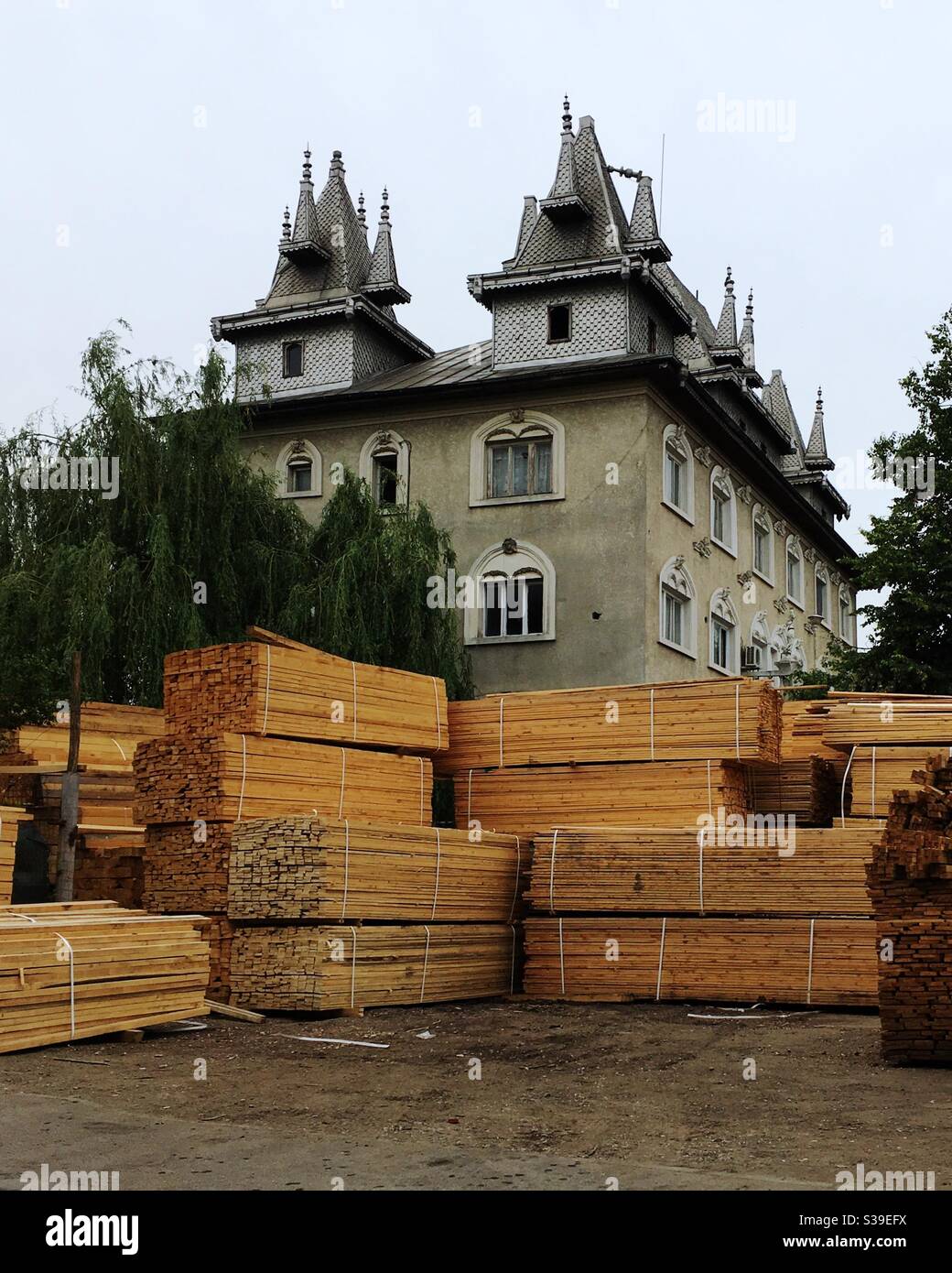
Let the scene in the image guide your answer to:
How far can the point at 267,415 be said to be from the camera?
35250mm

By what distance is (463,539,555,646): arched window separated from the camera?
3142cm

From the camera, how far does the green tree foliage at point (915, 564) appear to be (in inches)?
1059

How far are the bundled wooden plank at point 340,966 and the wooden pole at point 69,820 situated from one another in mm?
2348

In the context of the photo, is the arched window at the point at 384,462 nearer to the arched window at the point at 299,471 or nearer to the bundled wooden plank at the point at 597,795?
the arched window at the point at 299,471

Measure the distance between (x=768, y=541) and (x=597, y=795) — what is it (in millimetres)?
25297

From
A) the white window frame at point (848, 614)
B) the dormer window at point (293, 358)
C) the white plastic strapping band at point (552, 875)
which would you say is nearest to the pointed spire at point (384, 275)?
the dormer window at point (293, 358)

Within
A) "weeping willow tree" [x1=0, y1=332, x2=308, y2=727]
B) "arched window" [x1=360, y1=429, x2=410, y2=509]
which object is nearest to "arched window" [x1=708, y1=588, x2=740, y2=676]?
"arched window" [x1=360, y1=429, x2=410, y2=509]

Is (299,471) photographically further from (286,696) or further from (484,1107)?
(484,1107)

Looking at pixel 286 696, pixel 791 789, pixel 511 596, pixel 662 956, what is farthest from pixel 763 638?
pixel 286 696

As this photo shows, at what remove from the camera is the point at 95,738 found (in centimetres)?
1836

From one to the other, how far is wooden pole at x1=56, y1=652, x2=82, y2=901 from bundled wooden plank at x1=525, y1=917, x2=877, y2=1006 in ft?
15.7

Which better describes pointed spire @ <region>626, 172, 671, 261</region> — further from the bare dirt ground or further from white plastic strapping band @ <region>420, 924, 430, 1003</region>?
the bare dirt ground
